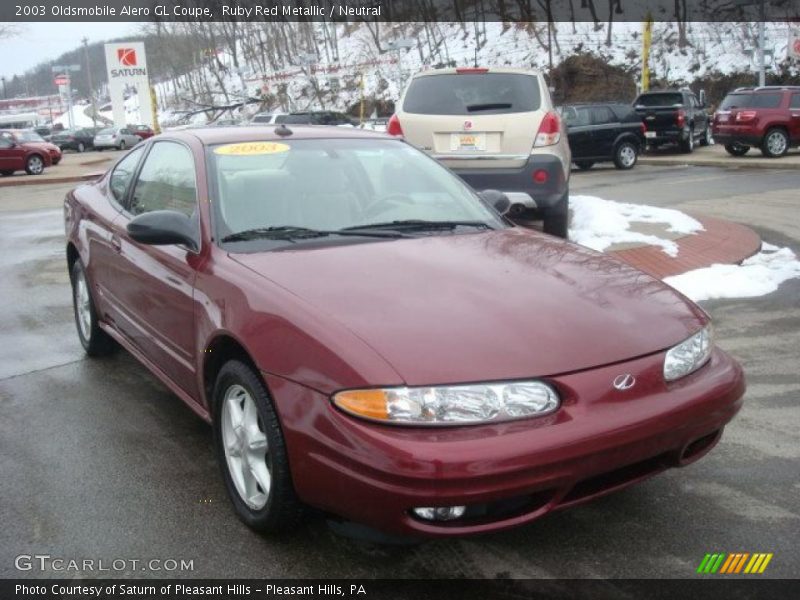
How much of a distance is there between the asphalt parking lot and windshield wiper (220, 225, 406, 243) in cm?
108

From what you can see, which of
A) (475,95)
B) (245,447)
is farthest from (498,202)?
(475,95)

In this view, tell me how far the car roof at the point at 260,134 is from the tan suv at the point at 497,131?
122 inches

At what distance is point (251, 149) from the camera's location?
12.7ft

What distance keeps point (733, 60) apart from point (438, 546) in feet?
143

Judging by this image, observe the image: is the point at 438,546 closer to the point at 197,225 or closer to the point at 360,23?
the point at 197,225

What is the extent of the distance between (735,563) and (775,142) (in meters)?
19.4

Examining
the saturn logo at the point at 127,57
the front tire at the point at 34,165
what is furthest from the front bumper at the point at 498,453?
the saturn logo at the point at 127,57

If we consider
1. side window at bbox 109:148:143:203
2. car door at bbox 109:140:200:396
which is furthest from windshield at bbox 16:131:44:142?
car door at bbox 109:140:200:396

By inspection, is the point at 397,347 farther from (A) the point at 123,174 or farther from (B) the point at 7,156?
(B) the point at 7,156

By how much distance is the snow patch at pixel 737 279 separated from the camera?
Result: 6508 mm

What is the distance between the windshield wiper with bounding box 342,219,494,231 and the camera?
3.61 meters

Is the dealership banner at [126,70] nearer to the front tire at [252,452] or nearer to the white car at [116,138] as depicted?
the white car at [116,138]

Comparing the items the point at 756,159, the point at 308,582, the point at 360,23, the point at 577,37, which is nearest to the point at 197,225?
the point at 308,582

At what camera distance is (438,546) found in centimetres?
289
